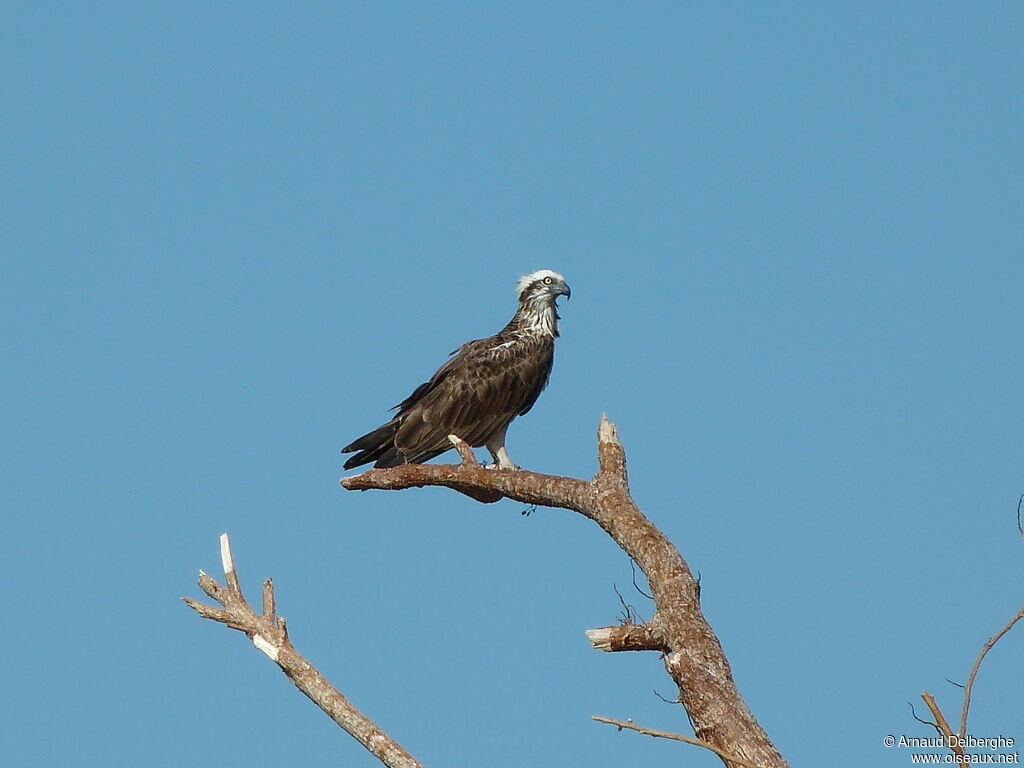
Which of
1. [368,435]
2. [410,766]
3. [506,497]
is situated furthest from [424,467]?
[410,766]

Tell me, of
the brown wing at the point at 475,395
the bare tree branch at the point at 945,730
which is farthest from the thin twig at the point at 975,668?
the brown wing at the point at 475,395

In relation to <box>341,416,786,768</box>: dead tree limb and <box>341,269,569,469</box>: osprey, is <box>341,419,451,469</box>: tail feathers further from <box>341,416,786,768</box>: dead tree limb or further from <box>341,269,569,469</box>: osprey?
<box>341,416,786,768</box>: dead tree limb

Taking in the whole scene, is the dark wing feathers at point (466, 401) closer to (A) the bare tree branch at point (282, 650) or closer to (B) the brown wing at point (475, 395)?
(B) the brown wing at point (475, 395)

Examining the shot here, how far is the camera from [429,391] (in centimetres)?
1377

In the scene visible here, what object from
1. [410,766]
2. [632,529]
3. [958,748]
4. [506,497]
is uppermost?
[506,497]

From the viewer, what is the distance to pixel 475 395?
534 inches

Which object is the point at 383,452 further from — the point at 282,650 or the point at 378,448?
the point at 282,650

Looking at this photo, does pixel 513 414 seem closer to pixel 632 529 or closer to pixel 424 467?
pixel 424 467

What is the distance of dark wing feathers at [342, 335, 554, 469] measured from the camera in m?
13.4

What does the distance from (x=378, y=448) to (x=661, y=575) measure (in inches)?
214

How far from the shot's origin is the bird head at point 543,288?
14625 mm

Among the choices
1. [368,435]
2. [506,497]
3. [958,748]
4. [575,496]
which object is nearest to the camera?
[958,748]

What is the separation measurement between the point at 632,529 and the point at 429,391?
5.12 m

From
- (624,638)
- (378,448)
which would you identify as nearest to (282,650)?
(624,638)
